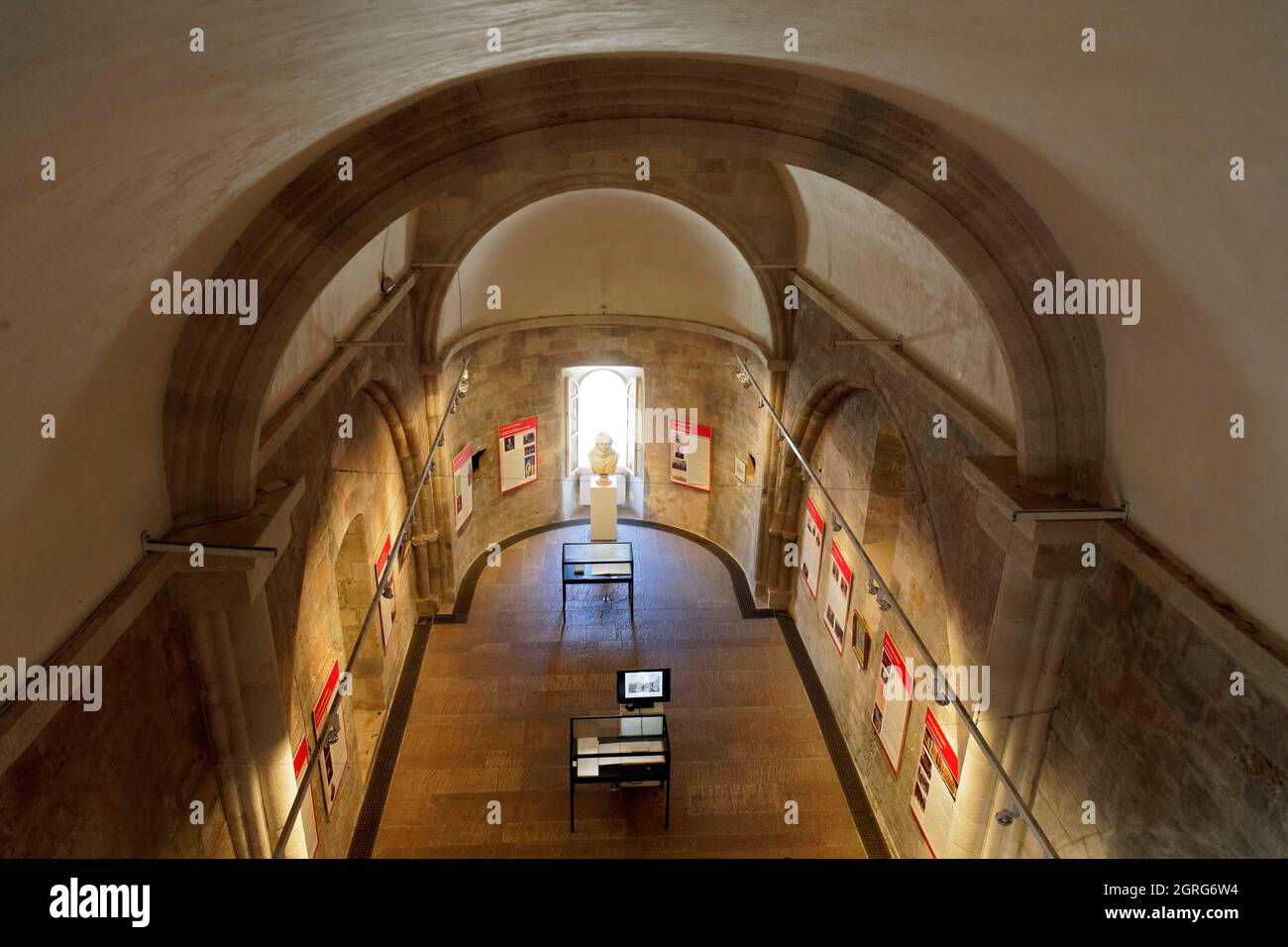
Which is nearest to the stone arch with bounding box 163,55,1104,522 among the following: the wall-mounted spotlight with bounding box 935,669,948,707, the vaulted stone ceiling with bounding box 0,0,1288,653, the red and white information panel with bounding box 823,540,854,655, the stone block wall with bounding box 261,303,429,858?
the vaulted stone ceiling with bounding box 0,0,1288,653

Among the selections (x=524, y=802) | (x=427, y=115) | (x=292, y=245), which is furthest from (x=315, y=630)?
(x=427, y=115)

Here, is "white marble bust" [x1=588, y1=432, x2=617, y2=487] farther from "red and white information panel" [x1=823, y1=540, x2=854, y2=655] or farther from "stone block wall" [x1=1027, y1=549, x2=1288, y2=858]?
"stone block wall" [x1=1027, y1=549, x2=1288, y2=858]

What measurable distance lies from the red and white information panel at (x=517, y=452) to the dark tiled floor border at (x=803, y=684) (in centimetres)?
120

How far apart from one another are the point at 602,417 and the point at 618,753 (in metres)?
8.10

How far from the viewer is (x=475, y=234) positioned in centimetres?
1004

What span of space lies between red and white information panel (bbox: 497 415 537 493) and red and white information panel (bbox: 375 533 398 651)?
12.0 ft

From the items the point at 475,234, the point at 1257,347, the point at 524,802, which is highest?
the point at 475,234

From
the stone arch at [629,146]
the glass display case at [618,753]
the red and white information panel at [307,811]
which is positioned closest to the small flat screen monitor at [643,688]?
the glass display case at [618,753]

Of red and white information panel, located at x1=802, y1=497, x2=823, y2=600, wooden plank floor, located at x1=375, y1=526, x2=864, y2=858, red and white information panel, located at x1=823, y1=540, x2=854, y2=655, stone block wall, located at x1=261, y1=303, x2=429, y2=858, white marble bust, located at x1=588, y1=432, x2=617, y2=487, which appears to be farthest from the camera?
white marble bust, located at x1=588, y1=432, x2=617, y2=487

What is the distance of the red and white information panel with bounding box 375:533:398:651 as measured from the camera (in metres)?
9.35

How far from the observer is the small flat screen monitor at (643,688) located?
29.7ft

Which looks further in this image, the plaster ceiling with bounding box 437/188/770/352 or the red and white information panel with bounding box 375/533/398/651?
the plaster ceiling with bounding box 437/188/770/352

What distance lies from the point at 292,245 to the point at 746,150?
8.55ft
